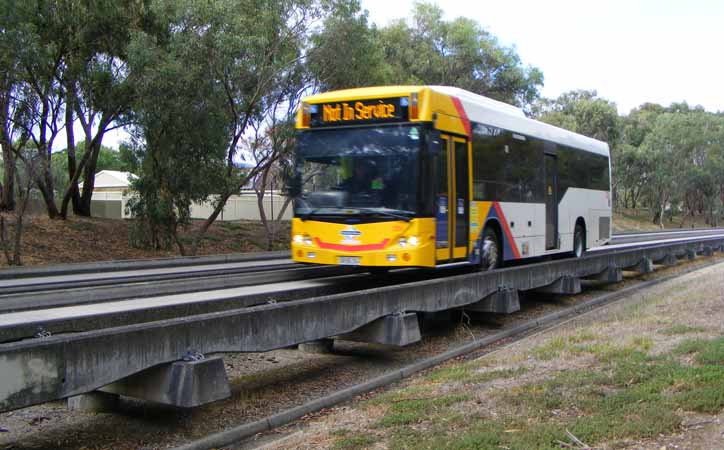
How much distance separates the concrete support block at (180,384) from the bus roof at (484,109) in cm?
670

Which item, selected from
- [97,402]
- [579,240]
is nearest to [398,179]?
[97,402]

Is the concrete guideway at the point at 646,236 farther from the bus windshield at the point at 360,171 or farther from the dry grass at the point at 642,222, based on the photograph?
the bus windshield at the point at 360,171

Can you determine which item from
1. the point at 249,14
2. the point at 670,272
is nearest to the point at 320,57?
the point at 249,14

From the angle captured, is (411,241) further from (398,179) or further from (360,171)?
(360,171)

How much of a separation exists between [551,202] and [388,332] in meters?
9.18

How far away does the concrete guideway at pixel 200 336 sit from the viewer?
5250 millimetres

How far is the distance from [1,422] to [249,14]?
823 inches

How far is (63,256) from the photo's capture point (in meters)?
25.1

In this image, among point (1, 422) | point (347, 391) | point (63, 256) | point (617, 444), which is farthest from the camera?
point (63, 256)

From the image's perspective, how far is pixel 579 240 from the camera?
19797 mm

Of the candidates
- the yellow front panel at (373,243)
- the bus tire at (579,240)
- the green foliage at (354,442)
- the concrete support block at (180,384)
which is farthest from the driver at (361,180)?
the bus tire at (579,240)

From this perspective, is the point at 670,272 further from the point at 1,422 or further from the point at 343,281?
the point at 1,422

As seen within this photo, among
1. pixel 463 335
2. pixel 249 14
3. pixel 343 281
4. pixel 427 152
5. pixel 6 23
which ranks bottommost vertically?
pixel 463 335

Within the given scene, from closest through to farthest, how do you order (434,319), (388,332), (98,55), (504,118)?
(388,332)
(434,319)
(504,118)
(98,55)
